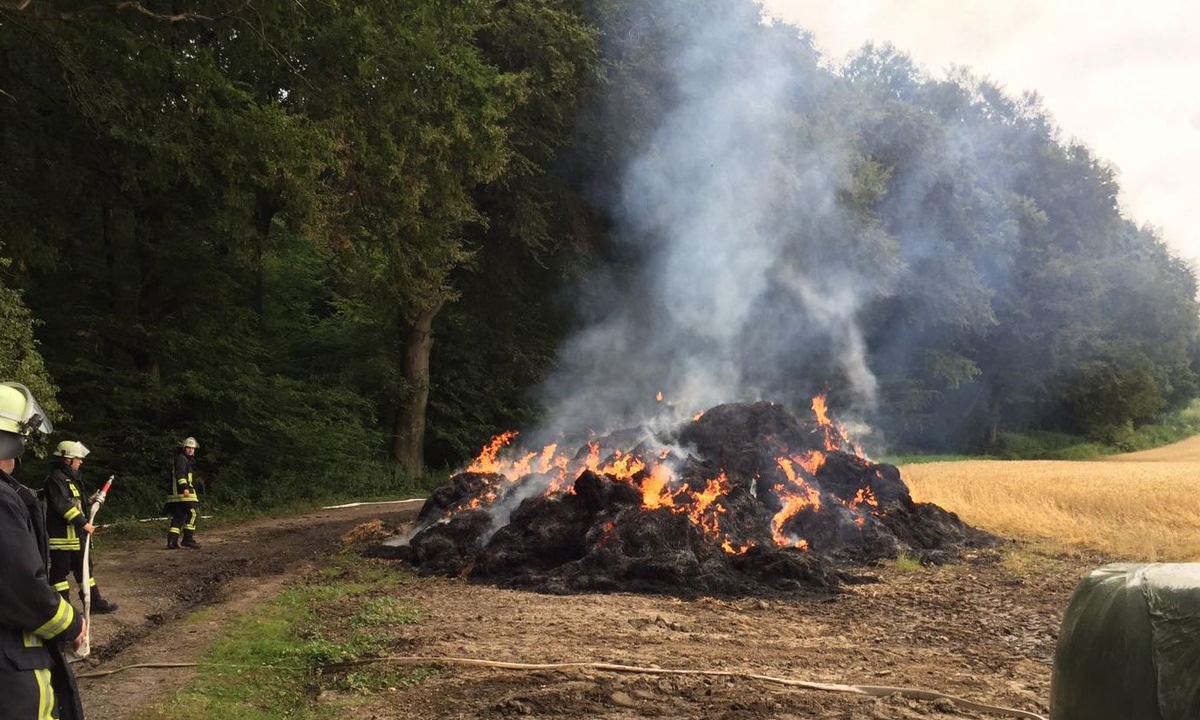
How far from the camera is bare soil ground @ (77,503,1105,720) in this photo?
657 cm

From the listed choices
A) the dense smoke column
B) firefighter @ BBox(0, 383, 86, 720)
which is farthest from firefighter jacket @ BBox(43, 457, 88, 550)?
the dense smoke column

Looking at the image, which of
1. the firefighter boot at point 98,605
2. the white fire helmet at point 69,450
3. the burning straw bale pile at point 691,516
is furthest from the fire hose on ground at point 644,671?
the burning straw bale pile at point 691,516

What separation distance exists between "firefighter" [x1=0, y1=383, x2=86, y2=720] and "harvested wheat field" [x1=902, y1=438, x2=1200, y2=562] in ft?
47.2

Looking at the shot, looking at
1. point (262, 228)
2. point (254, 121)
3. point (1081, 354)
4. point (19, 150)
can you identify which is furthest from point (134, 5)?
point (1081, 354)

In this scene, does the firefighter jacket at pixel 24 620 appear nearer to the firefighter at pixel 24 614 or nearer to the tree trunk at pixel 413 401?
the firefighter at pixel 24 614

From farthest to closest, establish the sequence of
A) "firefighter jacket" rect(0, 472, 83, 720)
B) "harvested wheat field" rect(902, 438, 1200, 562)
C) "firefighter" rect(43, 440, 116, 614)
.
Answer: "harvested wheat field" rect(902, 438, 1200, 562), "firefighter" rect(43, 440, 116, 614), "firefighter jacket" rect(0, 472, 83, 720)

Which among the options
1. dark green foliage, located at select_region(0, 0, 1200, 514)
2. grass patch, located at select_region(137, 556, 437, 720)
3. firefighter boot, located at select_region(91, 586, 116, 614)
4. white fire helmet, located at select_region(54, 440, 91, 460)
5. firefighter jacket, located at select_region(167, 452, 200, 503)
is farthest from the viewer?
dark green foliage, located at select_region(0, 0, 1200, 514)

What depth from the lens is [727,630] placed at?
920 centimetres

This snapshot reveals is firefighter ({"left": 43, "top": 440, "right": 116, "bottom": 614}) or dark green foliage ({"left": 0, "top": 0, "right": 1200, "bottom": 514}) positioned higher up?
dark green foliage ({"left": 0, "top": 0, "right": 1200, "bottom": 514})

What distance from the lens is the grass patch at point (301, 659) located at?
6527 mm

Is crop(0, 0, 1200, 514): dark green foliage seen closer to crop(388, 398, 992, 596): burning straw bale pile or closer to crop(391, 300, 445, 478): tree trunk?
crop(391, 300, 445, 478): tree trunk

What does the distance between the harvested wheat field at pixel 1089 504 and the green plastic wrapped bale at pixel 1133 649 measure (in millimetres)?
11106

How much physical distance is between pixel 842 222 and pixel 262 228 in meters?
16.0

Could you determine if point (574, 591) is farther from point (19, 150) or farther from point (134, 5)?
point (19, 150)
